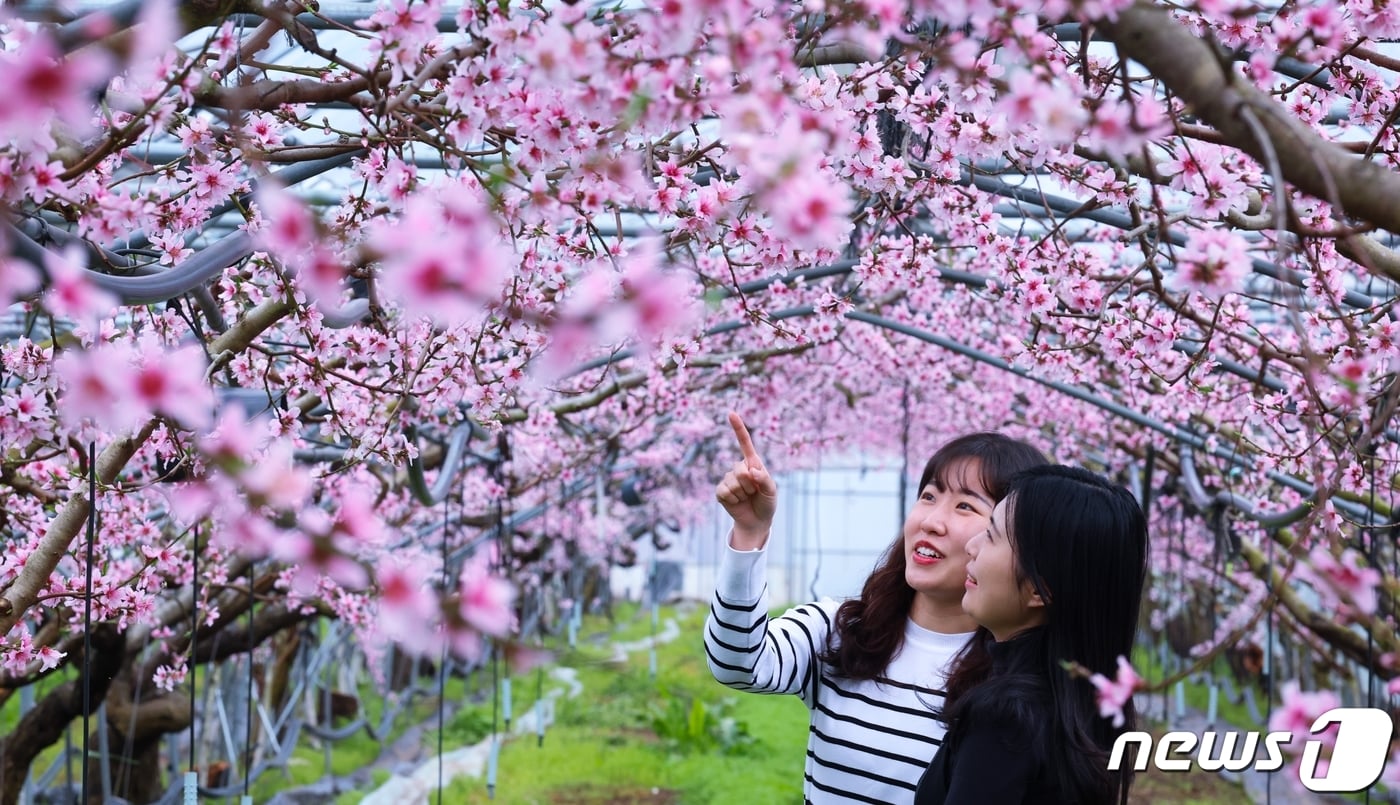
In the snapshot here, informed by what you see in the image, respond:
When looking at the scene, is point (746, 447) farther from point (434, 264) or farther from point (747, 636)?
point (434, 264)

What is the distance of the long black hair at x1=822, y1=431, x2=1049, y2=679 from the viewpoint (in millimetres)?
1787

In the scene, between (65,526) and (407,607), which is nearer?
(407,607)

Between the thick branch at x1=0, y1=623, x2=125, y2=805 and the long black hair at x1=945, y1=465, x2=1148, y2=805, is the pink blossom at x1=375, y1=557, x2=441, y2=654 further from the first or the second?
the thick branch at x1=0, y1=623, x2=125, y2=805

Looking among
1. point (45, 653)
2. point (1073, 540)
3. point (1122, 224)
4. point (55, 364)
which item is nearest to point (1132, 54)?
point (1073, 540)

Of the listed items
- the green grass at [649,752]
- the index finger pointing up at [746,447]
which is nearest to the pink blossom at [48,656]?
the index finger pointing up at [746,447]

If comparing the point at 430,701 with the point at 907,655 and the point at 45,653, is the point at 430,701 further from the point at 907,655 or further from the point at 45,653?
the point at 907,655

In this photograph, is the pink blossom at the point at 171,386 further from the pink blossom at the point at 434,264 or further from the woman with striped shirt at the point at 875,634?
the woman with striped shirt at the point at 875,634

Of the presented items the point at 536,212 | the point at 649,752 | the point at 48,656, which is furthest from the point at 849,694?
the point at 649,752

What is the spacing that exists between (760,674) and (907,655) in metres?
0.21

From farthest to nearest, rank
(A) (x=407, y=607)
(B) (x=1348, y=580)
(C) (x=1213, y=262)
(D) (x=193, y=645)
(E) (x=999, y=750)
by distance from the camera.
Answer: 1. (D) (x=193, y=645)
2. (E) (x=999, y=750)
3. (C) (x=1213, y=262)
4. (B) (x=1348, y=580)
5. (A) (x=407, y=607)

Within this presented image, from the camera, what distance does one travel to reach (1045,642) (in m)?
1.54

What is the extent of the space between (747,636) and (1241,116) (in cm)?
98

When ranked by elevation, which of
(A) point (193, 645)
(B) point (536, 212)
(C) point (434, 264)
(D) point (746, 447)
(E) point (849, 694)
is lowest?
(A) point (193, 645)

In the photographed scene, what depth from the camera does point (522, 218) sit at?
4.85ft
